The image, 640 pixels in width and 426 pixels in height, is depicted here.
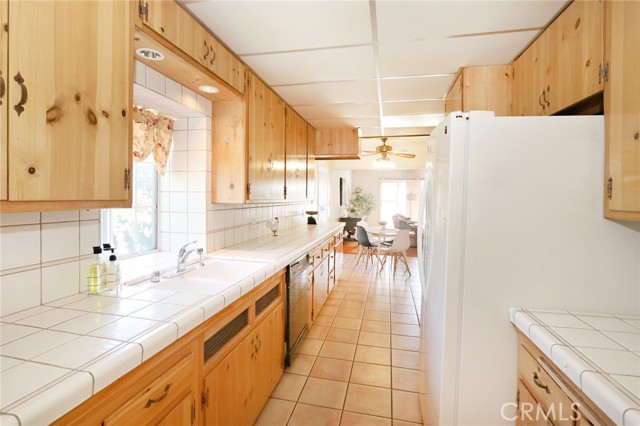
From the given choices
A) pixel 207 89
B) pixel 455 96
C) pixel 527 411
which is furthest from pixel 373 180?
pixel 527 411

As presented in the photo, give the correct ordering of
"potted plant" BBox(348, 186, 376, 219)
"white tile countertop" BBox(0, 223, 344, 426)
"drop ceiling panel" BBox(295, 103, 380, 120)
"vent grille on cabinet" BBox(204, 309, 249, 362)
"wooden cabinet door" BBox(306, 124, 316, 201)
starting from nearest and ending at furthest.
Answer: "white tile countertop" BBox(0, 223, 344, 426), "vent grille on cabinet" BBox(204, 309, 249, 362), "drop ceiling panel" BBox(295, 103, 380, 120), "wooden cabinet door" BBox(306, 124, 316, 201), "potted plant" BBox(348, 186, 376, 219)

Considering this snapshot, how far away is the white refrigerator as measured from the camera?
123cm

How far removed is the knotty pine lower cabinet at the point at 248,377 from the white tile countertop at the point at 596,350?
1247 millimetres

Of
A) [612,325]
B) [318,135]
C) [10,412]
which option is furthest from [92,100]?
[318,135]

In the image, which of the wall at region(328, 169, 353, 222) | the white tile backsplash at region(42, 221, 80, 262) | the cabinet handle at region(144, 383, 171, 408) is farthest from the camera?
the wall at region(328, 169, 353, 222)

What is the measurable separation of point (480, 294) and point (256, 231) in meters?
2.12

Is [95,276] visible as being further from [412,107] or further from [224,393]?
[412,107]

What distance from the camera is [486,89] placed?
2127mm

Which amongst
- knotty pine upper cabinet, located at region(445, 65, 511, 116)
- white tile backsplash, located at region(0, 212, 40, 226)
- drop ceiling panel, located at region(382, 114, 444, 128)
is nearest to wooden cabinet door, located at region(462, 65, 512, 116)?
knotty pine upper cabinet, located at region(445, 65, 511, 116)

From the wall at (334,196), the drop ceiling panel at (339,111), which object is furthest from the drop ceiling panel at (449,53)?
the wall at (334,196)

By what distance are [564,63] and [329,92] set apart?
1713mm

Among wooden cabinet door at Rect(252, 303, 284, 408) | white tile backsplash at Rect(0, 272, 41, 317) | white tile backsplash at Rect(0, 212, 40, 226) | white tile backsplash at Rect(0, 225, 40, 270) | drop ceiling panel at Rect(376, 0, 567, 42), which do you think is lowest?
wooden cabinet door at Rect(252, 303, 284, 408)

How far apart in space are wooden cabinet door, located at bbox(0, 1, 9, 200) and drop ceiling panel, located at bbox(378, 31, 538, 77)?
1.71 m

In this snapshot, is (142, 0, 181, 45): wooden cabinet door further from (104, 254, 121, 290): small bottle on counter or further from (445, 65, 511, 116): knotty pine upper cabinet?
(445, 65, 511, 116): knotty pine upper cabinet
